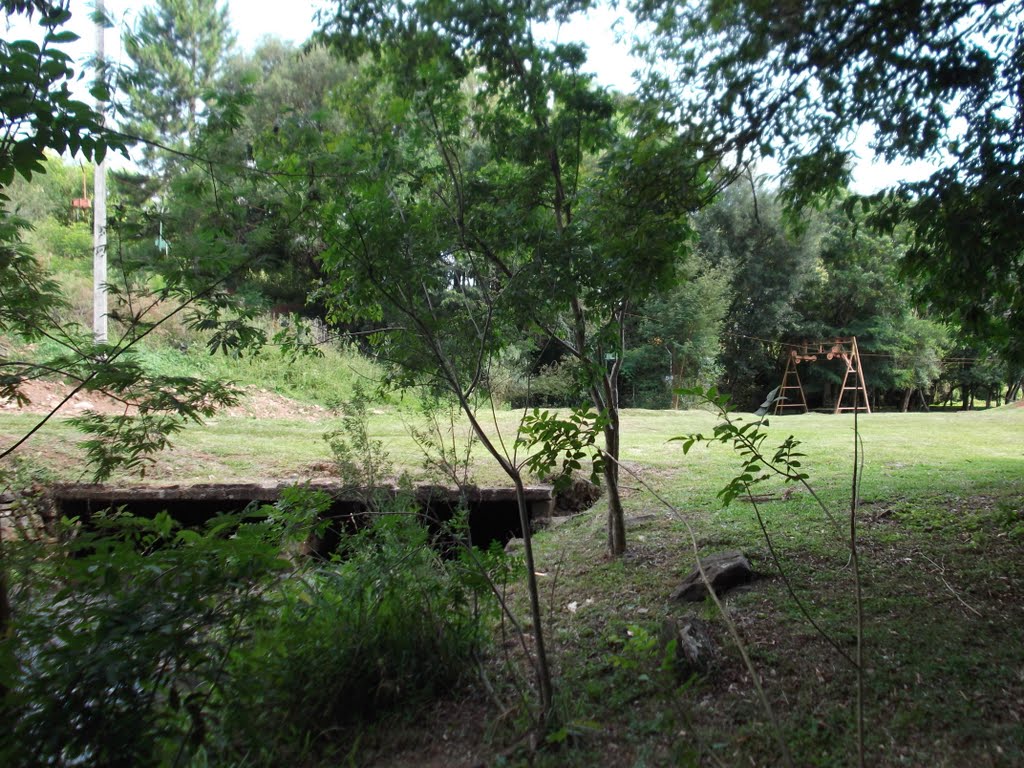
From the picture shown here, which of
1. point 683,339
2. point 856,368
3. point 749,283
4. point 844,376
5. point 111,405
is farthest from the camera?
point 749,283

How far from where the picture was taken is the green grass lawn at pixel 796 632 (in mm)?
2406

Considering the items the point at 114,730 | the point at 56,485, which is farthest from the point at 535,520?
the point at 114,730

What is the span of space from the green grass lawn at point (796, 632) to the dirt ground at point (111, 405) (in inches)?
100

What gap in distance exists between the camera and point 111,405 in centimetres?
1015

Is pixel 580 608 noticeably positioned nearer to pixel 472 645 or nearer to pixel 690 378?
pixel 472 645

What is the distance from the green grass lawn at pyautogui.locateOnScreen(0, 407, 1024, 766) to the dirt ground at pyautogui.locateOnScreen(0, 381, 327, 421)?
2552 millimetres

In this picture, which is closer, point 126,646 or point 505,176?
point 126,646

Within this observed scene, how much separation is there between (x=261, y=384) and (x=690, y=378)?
1304 cm

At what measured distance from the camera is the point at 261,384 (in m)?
13.6

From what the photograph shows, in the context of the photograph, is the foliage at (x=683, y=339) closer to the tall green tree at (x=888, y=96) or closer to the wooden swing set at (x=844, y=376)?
the wooden swing set at (x=844, y=376)

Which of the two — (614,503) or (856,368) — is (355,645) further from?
(856,368)

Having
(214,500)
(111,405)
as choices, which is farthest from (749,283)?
(214,500)

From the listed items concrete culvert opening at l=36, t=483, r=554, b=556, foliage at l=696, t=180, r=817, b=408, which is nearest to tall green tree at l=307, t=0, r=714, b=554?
concrete culvert opening at l=36, t=483, r=554, b=556

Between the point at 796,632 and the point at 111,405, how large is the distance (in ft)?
34.5
